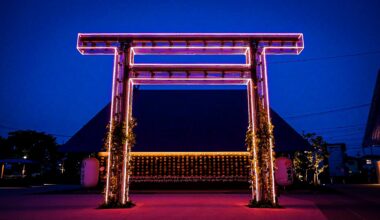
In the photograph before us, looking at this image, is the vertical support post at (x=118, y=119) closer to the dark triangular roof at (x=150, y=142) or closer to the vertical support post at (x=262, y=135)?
the vertical support post at (x=262, y=135)

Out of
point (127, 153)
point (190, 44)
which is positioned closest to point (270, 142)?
point (190, 44)

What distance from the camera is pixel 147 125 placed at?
20109mm

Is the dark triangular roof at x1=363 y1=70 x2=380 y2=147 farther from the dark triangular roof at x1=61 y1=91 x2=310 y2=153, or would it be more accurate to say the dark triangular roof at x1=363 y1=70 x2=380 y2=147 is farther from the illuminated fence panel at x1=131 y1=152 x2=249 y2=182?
the illuminated fence panel at x1=131 y1=152 x2=249 y2=182

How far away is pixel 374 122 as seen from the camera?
23.4m

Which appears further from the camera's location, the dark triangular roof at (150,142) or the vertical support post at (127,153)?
the dark triangular roof at (150,142)

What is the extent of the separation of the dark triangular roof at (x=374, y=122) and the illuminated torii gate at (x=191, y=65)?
14.8 meters

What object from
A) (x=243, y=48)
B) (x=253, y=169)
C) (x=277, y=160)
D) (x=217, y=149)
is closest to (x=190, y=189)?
(x=217, y=149)

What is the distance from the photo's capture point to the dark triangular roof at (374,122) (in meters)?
22.0

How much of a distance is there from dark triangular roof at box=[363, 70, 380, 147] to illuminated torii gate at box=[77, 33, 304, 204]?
14.8 m

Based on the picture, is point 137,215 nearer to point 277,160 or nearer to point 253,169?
point 253,169

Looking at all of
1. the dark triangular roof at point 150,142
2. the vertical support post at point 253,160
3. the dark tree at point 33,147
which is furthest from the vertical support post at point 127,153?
the dark tree at point 33,147

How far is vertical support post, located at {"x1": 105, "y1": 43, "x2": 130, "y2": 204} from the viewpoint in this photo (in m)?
9.78

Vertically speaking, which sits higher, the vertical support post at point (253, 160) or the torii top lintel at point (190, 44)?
the torii top lintel at point (190, 44)

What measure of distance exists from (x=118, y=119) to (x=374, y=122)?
827 inches
